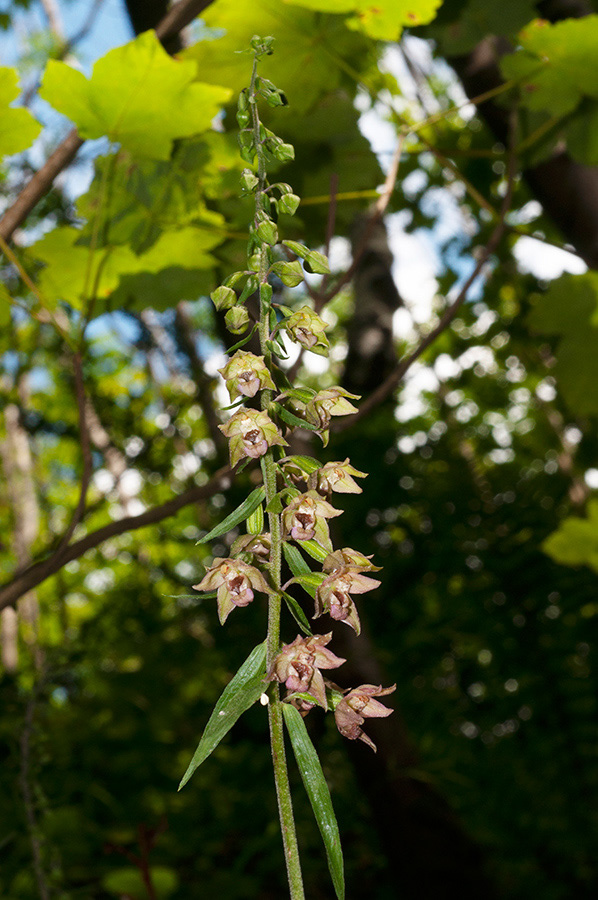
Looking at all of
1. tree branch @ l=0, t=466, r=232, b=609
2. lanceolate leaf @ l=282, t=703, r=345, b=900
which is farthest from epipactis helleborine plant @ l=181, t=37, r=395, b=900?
tree branch @ l=0, t=466, r=232, b=609

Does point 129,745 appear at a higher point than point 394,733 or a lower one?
lower

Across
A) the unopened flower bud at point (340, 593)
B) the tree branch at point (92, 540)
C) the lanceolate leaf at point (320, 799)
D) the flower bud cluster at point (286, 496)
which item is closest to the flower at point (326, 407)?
the flower bud cluster at point (286, 496)

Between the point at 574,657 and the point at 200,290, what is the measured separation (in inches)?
85.4

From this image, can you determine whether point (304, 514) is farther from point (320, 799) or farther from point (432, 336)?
point (432, 336)

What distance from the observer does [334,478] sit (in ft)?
1.69

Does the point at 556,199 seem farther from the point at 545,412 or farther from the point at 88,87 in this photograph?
the point at 545,412

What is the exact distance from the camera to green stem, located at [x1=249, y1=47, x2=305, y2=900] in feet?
1.17

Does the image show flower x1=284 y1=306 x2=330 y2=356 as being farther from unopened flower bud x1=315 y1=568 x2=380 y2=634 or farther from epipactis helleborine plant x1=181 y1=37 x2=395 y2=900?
unopened flower bud x1=315 y1=568 x2=380 y2=634

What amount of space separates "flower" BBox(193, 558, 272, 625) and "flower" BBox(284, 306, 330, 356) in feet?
0.52

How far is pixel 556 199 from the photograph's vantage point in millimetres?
2275

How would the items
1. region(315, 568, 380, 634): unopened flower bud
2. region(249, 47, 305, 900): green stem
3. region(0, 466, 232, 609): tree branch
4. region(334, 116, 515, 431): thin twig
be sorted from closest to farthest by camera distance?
region(249, 47, 305, 900): green stem
region(315, 568, 380, 634): unopened flower bud
region(0, 466, 232, 609): tree branch
region(334, 116, 515, 431): thin twig

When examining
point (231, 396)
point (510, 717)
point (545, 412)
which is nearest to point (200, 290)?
point (231, 396)

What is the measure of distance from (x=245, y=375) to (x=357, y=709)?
0.24 m

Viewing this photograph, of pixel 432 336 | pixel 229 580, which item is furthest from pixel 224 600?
pixel 432 336
